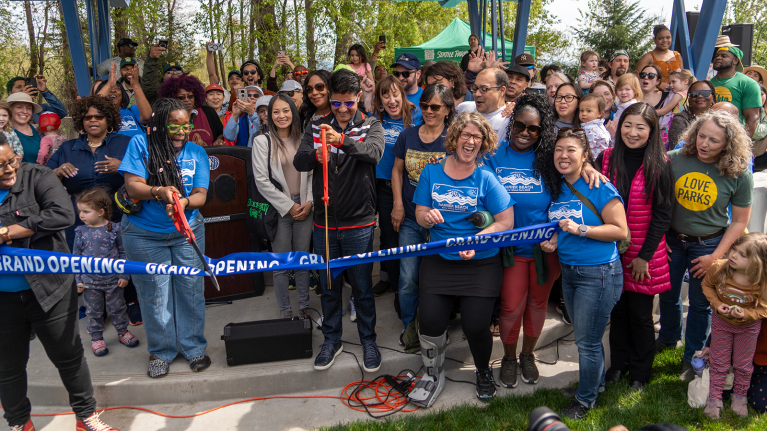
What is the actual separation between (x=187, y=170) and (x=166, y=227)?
18.7 inches

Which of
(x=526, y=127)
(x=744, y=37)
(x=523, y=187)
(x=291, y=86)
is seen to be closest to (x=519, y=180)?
(x=523, y=187)

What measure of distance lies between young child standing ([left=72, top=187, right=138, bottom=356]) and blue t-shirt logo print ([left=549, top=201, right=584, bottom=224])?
382 cm

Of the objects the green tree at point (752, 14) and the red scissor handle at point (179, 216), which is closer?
the red scissor handle at point (179, 216)

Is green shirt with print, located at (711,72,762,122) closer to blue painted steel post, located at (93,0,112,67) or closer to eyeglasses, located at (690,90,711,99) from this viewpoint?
eyeglasses, located at (690,90,711,99)

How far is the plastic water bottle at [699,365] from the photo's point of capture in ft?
11.6

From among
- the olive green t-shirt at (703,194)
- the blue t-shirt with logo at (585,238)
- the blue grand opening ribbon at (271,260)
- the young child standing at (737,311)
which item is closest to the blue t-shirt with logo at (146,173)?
the blue grand opening ribbon at (271,260)

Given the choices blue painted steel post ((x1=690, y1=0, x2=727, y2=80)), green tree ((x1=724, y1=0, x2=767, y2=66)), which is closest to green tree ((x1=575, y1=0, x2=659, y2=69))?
green tree ((x1=724, y1=0, x2=767, y2=66))

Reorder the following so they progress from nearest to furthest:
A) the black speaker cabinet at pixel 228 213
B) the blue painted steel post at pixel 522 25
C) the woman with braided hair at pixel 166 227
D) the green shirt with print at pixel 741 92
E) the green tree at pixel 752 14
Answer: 1. the woman with braided hair at pixel 166 227
2. the black speaker cabinet at pixel 228 213
3. the green shirt with print at pixel 741 92
4. the blue painted steel post at pixel 522 25
5. the green tree at pixel 752 14

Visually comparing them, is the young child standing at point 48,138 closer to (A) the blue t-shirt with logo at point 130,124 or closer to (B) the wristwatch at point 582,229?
(A) the blue t-shirt with logo at point 130,124

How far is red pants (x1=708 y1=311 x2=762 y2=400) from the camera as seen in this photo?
3322mm

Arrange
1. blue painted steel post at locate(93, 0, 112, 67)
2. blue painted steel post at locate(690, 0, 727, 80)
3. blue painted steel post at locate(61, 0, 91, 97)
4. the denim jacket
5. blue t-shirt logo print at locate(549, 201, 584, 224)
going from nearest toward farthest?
the denim jacket → blue t-shirt logo print at locate(549, 201, 584, 224) → blue painted steel post at locate(61, 0, 91, 97) → blue painted steel post at locate(690, 0, 727, 80) → blue painted steel post at locate(93, 0, 112, 67)

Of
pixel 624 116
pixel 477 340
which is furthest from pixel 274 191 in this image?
pixel 624 116

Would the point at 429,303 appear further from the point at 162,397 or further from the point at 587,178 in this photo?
the point at 162,397

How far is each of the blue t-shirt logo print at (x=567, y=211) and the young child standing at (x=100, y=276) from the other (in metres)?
3.82
